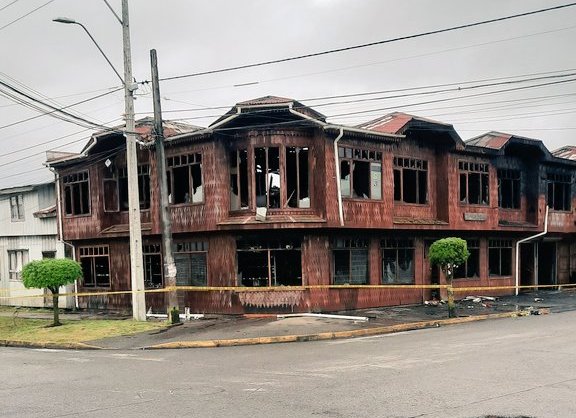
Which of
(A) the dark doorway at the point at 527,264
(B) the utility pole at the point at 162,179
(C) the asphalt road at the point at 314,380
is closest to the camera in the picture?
(C) the asphalt road at the point at 314,380

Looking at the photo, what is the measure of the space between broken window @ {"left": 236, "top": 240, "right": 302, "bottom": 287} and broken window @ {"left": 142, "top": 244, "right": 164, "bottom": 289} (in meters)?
4.43

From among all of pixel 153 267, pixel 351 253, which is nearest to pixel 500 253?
pixel 351 253

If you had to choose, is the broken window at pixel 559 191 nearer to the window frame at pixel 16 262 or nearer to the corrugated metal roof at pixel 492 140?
the corrugated metal roof at pixel 492 140

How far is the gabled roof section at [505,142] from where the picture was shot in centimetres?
2541

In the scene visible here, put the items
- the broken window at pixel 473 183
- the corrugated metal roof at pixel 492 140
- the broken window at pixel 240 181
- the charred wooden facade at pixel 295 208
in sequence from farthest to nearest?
the corrugated metal roof at pixel 492 140
the broken window at pixel 473 183
the broken window at pixel 240 181
the charred wooden facade at pixel 295 208

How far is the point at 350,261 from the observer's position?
20.7 m

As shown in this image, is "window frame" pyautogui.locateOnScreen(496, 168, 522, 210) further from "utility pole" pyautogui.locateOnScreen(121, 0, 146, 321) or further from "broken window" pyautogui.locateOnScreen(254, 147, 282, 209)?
"utility pole" pyautogui.locateOnScreen(121, 0, 146, 321)

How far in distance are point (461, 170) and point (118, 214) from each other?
15513 mm

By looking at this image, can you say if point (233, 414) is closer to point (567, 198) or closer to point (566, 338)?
point (566, 338)

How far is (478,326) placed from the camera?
16406 millimetres

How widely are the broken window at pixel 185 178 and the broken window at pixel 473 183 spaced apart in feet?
38.7

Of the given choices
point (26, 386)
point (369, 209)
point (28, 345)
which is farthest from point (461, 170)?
point (26, 386)

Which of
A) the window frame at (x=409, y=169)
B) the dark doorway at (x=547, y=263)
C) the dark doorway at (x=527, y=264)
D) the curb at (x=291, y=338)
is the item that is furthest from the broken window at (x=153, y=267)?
the dark doorway at (x=547, y=263)

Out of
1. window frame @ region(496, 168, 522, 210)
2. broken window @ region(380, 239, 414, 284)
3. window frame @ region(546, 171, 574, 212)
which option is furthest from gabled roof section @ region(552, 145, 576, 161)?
broken window @ region(380, 239, 414, 284)
